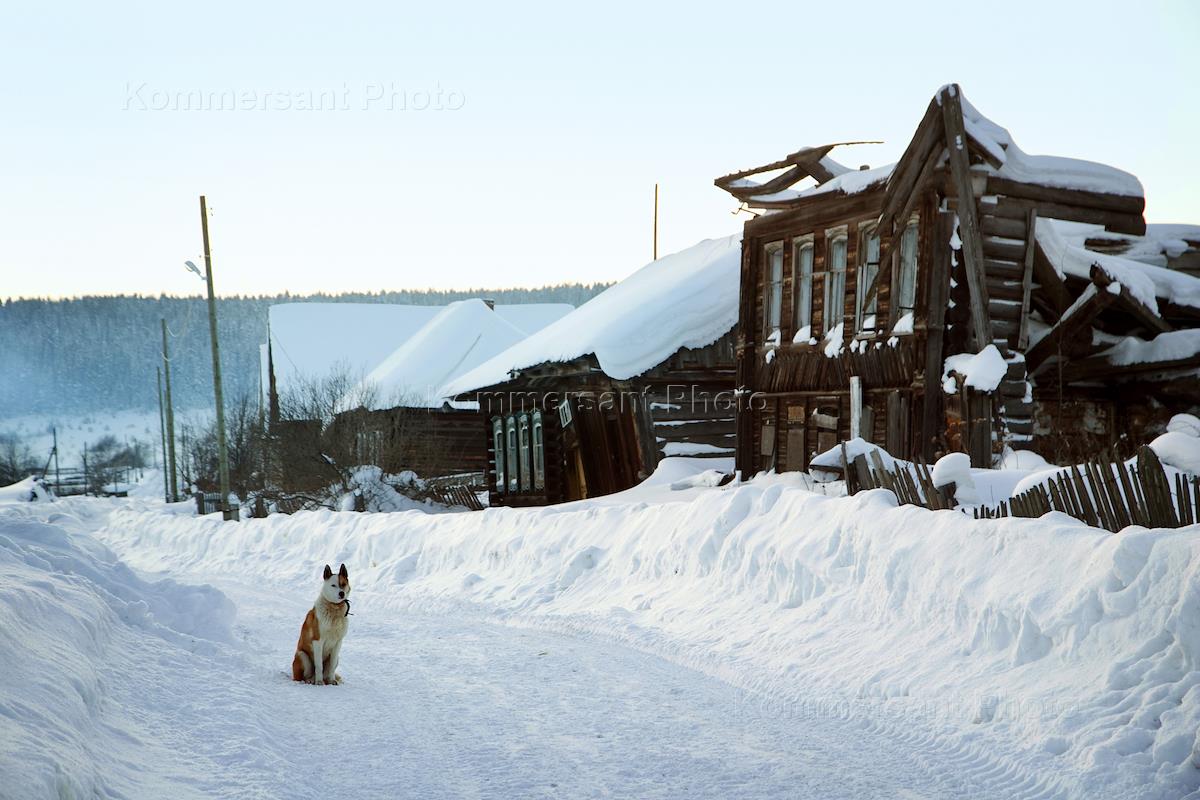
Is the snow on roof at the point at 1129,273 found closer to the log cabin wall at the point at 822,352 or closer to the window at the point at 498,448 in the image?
the log cabin wall at the point at 822,352

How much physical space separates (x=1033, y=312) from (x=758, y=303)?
16.2 ft

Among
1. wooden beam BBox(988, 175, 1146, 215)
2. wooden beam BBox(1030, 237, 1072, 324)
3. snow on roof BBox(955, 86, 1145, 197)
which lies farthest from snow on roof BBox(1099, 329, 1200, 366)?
snow on roof BBox(955, 86, 1145, 197)

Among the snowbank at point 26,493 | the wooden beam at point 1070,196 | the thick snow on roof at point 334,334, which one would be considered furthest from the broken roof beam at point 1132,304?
the snowbank at point 26,493

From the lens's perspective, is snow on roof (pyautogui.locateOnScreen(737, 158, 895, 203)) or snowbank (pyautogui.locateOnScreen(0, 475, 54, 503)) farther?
snowbank (pyautogui.locateOnScreen(0, 475, 54, 503))

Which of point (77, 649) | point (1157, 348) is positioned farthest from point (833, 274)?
point (77, 649)

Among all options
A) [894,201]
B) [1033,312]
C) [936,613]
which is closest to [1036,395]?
[1033,312]

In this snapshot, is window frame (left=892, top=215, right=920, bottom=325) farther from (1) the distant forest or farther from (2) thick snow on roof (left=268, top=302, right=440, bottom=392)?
(1) the distant forest

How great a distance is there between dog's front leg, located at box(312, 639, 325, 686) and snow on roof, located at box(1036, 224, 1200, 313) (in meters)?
13.7

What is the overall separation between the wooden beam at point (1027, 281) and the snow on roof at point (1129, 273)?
1.93ft

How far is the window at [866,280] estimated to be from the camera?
56.6 ft

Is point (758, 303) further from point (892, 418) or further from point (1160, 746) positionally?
point (1160, 746)

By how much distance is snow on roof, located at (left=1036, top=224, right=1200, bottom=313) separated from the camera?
16828mm

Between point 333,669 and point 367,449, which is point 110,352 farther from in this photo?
point 333,669

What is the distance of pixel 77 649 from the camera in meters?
6.12
